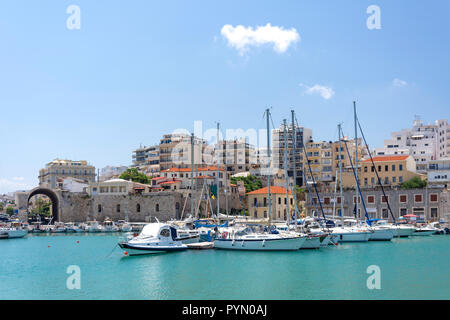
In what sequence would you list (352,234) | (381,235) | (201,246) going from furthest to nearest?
(381,235)
(352,234)
(201,246)

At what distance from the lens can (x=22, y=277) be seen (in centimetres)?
2936

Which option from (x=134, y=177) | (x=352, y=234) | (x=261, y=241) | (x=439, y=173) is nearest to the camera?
(x=261, y=241)

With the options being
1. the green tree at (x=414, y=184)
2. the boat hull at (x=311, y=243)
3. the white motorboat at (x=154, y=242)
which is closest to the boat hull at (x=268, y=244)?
the boat hull at (x=311, y=243)

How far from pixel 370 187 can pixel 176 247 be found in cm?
4001

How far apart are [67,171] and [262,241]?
92.6 metres

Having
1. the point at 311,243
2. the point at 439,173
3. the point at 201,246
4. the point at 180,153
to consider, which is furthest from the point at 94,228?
the point at 439,173

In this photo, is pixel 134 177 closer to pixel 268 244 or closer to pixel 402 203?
pixel 402 203

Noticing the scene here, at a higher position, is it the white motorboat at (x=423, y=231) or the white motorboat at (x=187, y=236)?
the white motorboat at (x=187, y=236)

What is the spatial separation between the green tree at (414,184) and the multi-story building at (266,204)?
50.5 ft

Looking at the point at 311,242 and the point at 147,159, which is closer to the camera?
the point at 311,242

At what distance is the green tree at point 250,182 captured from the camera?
82500 millimetres

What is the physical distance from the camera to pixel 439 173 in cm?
7050

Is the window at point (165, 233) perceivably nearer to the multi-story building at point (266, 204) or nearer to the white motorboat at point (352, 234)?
the white motorboat at point (352, 234)

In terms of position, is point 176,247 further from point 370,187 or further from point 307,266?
point 370,187
